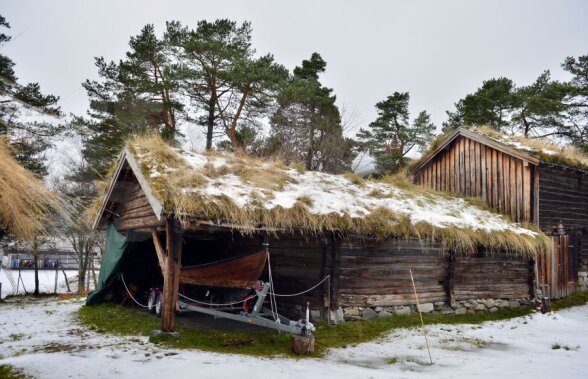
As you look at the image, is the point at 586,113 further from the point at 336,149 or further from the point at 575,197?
the point at 336,149

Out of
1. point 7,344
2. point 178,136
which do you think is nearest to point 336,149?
point 178,136

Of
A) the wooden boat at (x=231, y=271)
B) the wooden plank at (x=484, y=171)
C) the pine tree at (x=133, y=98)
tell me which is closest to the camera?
the wooden boat at (x=231, y=271)

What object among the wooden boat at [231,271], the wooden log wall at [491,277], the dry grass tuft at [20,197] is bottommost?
the wooden log wall at [491,277]

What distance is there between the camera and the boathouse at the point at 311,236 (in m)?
8.41

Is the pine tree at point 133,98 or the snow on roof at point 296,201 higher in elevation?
the pine tree at point 133,98

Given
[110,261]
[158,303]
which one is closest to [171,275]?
[158,303]

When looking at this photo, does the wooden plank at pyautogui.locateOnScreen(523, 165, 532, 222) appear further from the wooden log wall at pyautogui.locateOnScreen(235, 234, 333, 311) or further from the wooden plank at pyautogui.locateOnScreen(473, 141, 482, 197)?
the wooden log wall at pyautogui.locateOnScreen(235, 234, 333, 311)

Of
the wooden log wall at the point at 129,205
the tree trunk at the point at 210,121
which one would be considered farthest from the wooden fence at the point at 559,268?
the tree trunk at the point at 210,121

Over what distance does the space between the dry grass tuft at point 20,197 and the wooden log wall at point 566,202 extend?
49.6ft

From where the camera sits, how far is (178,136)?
21906mm

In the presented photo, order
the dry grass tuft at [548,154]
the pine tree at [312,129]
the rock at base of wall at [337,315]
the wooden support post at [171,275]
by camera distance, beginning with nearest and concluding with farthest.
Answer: the wooden support post at [171,275], the rock at base of wall at [337,315], the dry grass tuft at [548,154], the pine tree at [312,129]

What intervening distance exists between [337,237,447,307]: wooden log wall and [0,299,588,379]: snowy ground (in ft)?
3.91

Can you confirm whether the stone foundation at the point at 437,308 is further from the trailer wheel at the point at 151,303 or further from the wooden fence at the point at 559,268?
the trailer wheel at the point at 151,303

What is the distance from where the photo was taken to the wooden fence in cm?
1414
